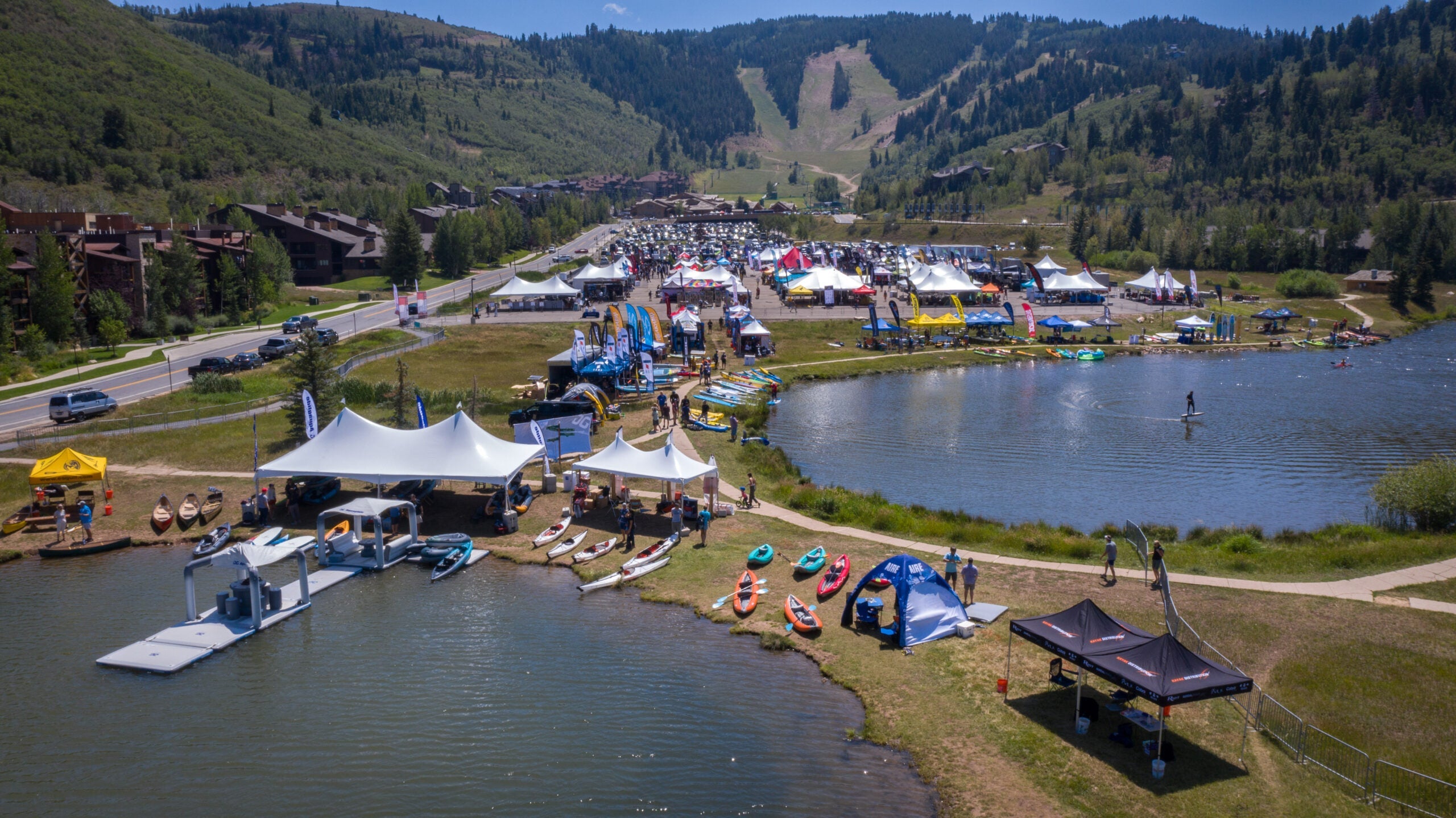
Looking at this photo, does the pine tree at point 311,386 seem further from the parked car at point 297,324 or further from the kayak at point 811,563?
the kayak at point 811,563

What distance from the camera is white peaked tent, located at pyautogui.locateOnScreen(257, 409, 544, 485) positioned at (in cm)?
2892

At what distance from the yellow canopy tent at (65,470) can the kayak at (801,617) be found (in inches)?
906

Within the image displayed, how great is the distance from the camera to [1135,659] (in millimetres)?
16719

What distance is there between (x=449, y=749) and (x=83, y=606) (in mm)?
12774

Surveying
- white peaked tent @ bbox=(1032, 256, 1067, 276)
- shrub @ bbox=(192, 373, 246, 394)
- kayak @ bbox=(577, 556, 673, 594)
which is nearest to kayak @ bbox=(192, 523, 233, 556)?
kayak @ bbox=(577, 556, 673, 594)

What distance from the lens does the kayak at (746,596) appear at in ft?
75.8

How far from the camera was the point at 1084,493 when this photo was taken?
1400 inches

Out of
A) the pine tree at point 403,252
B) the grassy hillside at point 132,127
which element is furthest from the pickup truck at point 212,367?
the grassy hillside at point 132,127

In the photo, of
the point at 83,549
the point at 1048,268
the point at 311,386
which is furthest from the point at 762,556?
the point at 1048,268

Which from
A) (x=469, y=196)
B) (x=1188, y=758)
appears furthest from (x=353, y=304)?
(x=469, y=196)

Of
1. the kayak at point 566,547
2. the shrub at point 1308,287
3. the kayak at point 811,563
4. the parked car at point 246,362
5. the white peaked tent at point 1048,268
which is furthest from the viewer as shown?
the shrub at point 1308,287

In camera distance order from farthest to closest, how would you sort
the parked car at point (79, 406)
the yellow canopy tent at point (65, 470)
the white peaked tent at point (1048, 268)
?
the white peaked tent at point (1048, 268), the parked car at point (79, 406), the yellow canopy tent at point (65, 470)

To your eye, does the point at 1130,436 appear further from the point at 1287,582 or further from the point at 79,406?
the point at 79,406

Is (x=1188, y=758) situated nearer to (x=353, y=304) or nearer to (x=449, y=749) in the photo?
(x=449, y=749)
